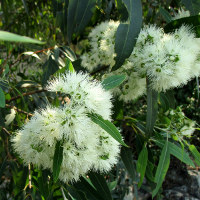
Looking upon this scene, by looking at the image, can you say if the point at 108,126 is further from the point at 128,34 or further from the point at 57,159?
the point at 128,34

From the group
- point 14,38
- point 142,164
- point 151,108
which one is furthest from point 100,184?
point 14,38

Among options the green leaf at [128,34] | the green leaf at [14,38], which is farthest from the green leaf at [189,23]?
the green leaf at [14,38]

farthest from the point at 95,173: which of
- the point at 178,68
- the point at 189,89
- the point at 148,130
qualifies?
the point at 189,89

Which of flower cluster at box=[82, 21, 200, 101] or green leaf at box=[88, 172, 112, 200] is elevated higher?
flower cluster at box=[82, 21, 200, 101]

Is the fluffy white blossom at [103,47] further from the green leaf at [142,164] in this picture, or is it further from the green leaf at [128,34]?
the green leaf at [142,164]

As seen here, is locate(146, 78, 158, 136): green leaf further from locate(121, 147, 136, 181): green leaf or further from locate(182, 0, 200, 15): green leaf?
locate(182, 0, 200, 15): green leaf

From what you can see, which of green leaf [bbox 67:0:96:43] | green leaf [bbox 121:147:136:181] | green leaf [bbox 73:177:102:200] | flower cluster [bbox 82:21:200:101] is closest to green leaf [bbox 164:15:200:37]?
flower cluster [bbox 82:21:200:101]

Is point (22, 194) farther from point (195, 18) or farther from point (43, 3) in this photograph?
point (43, 3)
